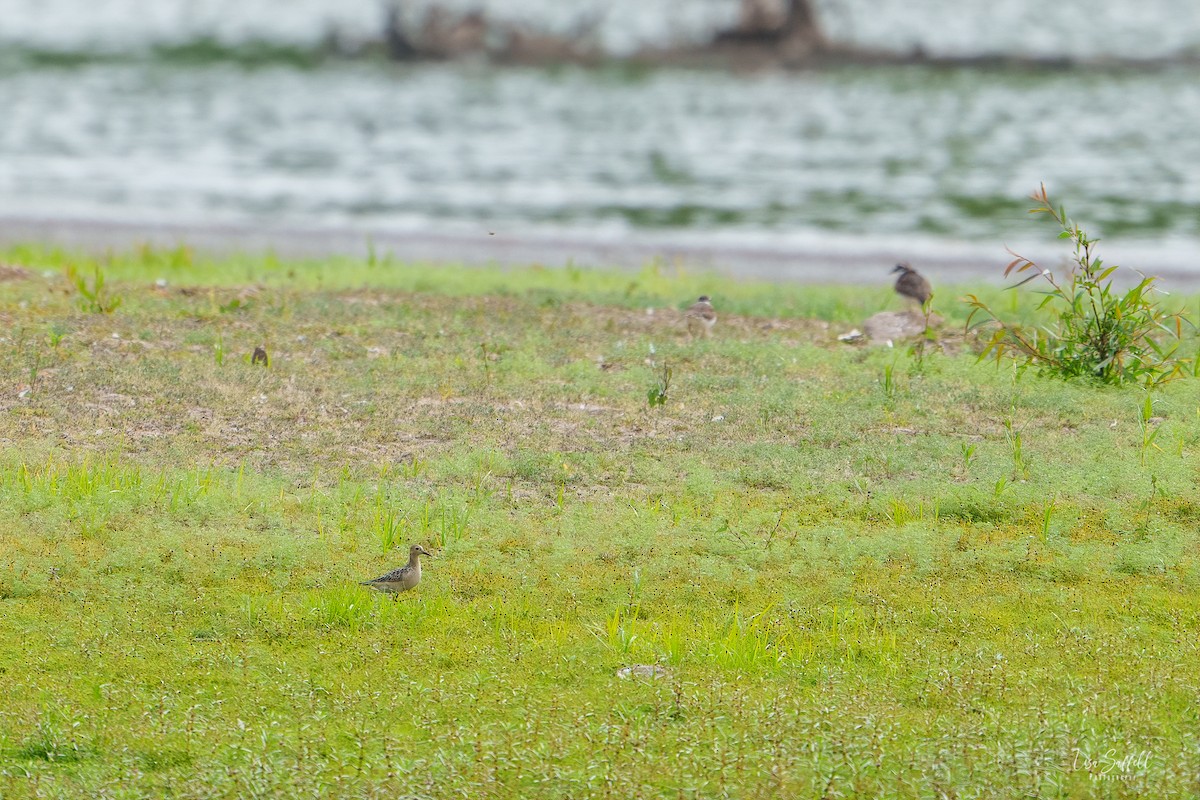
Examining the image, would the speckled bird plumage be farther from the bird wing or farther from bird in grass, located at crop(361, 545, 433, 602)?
the bird wing

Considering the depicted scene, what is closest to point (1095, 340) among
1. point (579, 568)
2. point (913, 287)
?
point (913, 287)

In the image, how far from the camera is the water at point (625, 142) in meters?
25.6

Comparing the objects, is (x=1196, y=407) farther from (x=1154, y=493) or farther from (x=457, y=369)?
(x=457, y=369)

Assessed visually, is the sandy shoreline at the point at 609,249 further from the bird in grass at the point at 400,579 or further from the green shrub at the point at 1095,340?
the bird in grass at the point at 400,579

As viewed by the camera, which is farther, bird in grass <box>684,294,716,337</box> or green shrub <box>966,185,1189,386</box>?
bird in grass <box>684,294,716,337</box>

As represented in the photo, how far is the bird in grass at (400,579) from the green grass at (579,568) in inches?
3.6

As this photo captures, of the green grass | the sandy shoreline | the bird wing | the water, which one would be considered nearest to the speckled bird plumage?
the green grass

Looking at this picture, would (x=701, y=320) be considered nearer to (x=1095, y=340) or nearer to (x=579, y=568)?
(x=1095, y=340)

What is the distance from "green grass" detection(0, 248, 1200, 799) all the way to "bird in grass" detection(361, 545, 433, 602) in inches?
3.6

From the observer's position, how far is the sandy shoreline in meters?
20.5

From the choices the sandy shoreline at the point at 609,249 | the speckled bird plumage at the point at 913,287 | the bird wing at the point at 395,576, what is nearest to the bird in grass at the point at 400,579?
the bird wing at the point at 395,576

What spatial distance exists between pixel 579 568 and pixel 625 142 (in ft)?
91.3

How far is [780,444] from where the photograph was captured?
9789 millimetres

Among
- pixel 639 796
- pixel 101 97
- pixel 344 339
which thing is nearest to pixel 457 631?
pixel 639 796
